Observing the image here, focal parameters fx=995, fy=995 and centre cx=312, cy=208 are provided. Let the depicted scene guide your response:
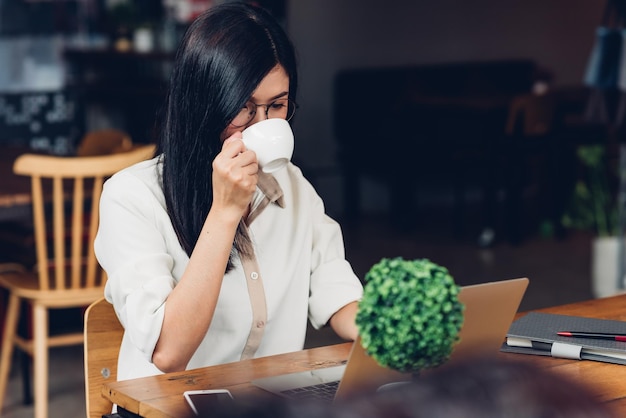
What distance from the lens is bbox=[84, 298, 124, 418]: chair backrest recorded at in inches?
61.1

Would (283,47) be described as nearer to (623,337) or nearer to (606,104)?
(623,337)

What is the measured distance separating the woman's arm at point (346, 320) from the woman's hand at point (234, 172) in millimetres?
315

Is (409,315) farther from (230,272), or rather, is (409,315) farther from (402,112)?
(402,112)

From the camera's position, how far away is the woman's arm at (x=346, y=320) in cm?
163

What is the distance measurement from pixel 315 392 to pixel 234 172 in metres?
0.36

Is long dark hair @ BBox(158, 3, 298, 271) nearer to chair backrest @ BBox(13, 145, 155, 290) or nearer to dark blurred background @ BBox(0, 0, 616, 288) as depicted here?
chair backrest @ BBox(13, 145, 155, 290)

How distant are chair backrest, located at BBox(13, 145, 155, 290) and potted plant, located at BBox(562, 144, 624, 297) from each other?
2.38m

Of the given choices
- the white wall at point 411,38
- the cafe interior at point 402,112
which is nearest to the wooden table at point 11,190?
the cafe interior at point 402,112

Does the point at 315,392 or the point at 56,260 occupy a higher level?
the point at 315,392

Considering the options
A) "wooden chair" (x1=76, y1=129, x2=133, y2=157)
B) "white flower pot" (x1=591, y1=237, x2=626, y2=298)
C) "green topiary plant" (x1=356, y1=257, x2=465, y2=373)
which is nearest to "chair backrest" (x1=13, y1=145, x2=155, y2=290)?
"wooden chair" (x1=76, y1=129, x2=133, y2=157)

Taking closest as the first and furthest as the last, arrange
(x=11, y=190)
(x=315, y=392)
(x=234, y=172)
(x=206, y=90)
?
1. (x=315, y=392)
2. (x=234, y=172)
3. (x=206, y=90)
4. (x=11, y=190)

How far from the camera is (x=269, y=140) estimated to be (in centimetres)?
142

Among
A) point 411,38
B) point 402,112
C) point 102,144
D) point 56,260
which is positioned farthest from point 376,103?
point 56,260

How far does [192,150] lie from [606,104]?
2976 mm
